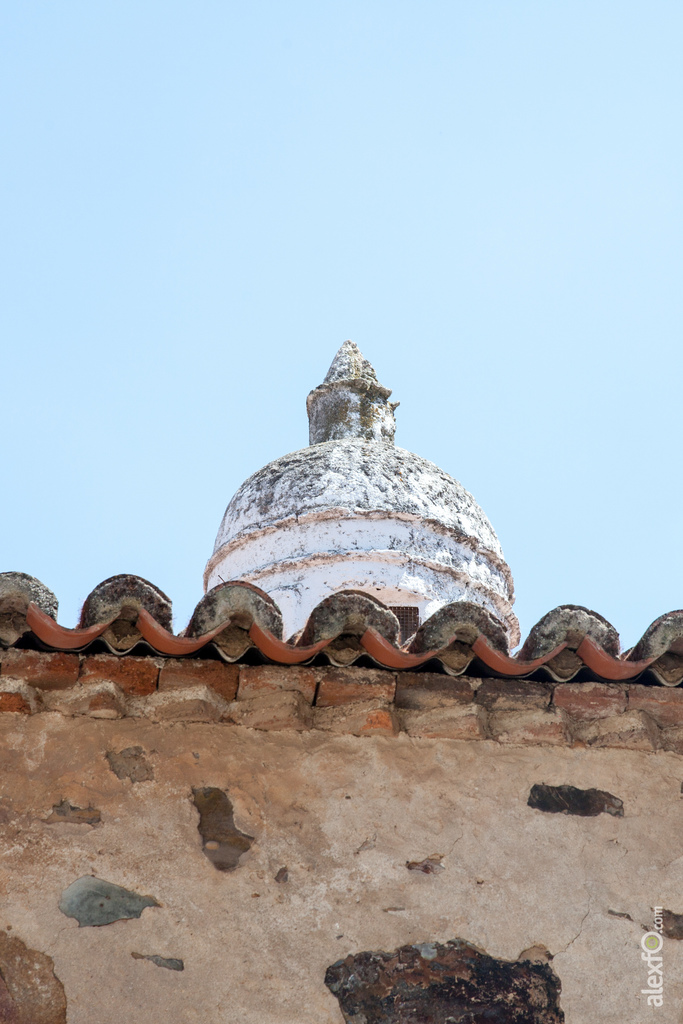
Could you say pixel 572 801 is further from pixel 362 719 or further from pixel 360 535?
pixel 360 535

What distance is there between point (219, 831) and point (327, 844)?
0.34m

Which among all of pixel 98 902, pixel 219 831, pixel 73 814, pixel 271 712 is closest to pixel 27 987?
pixel 98 902

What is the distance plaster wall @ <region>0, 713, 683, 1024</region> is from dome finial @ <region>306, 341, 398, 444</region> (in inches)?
192

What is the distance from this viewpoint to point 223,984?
3.12 m

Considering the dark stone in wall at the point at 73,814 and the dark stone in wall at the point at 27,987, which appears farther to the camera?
the dark stone in wall at the point at 73,814

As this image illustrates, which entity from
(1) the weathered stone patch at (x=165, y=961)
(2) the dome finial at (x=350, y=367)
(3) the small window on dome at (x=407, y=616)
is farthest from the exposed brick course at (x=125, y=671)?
(2) the dome finial at (x=350, y=367)

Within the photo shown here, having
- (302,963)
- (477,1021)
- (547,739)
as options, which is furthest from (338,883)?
(547,739)

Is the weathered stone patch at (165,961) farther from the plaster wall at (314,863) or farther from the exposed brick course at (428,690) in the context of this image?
the exposed brick course at (428,690)

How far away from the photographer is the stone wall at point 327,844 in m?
3.14

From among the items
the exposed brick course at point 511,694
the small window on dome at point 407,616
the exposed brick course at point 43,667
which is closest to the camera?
the exposed brick course at point 43,667

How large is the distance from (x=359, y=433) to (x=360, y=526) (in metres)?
1.40

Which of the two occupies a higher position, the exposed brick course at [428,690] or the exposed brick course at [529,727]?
the exposed brick course at [428,690]

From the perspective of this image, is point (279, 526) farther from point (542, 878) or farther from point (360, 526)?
point (542, 878)

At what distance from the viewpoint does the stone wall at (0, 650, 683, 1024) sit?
10.3 ft
